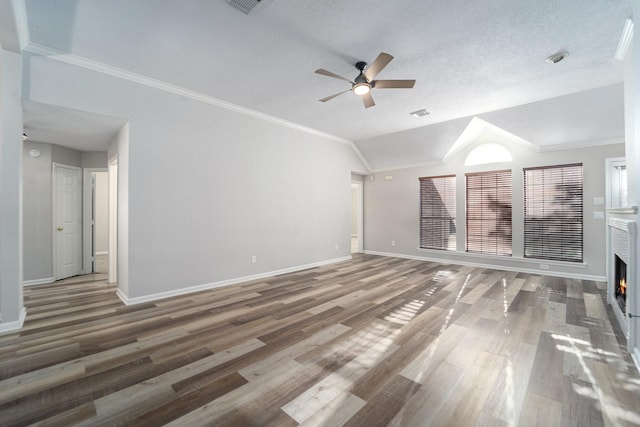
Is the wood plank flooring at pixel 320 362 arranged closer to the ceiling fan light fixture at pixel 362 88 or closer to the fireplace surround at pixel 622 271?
the fireplace surround at pixel 622 271

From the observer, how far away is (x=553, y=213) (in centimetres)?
518

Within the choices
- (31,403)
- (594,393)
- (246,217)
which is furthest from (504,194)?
(31,403)

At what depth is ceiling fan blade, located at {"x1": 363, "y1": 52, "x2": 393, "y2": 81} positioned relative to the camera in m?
2.53

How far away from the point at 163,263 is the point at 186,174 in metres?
1.38

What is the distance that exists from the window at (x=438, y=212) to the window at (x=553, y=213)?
146cm

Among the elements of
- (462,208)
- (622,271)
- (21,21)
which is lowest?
(622,271)

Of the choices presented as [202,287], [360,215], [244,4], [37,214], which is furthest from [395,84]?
[37,214]

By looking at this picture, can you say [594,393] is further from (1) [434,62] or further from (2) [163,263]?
(2) [163,263]

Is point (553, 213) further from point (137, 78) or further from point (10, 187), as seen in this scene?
point (10, 187)

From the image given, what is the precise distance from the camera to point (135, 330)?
277 centimetres

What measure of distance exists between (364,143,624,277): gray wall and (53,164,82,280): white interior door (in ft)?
23.1

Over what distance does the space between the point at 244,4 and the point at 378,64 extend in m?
1.39

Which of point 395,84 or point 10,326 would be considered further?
point 395,84

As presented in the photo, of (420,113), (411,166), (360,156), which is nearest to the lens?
(420,113)
